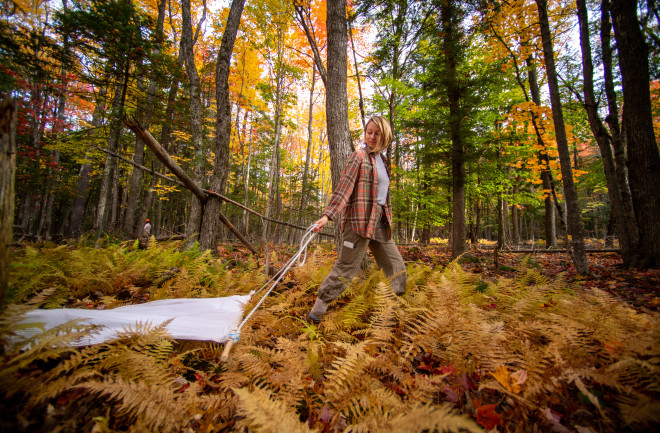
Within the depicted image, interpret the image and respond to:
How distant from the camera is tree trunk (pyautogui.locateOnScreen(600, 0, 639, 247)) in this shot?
5.29m

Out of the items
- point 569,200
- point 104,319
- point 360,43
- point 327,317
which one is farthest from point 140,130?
point 360,43

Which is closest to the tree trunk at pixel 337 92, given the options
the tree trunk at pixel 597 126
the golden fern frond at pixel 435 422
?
the golden fern frond at pixel 435 422

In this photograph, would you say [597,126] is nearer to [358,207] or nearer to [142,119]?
[358,207]

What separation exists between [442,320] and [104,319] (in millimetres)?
2874

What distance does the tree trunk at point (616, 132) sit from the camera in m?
5.29

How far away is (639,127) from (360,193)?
21.3 ft

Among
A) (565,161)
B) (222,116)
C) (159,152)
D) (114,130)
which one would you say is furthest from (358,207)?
(114,130)

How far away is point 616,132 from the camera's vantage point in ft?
18.0

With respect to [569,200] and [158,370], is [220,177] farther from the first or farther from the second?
[569,200]

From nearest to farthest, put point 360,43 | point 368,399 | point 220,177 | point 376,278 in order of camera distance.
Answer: point 368,399 → point 376,278 → point 220,177 → point 360,43

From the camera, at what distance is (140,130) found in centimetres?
329

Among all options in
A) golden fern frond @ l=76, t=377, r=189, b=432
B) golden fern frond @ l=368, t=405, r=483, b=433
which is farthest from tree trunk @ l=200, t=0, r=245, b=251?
golden fern frond @ l=368, t=405, r=483, b=433

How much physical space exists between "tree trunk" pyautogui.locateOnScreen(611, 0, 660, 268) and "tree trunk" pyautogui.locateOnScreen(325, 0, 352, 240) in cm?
567

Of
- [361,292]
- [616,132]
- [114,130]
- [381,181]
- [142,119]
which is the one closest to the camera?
[381,181]
